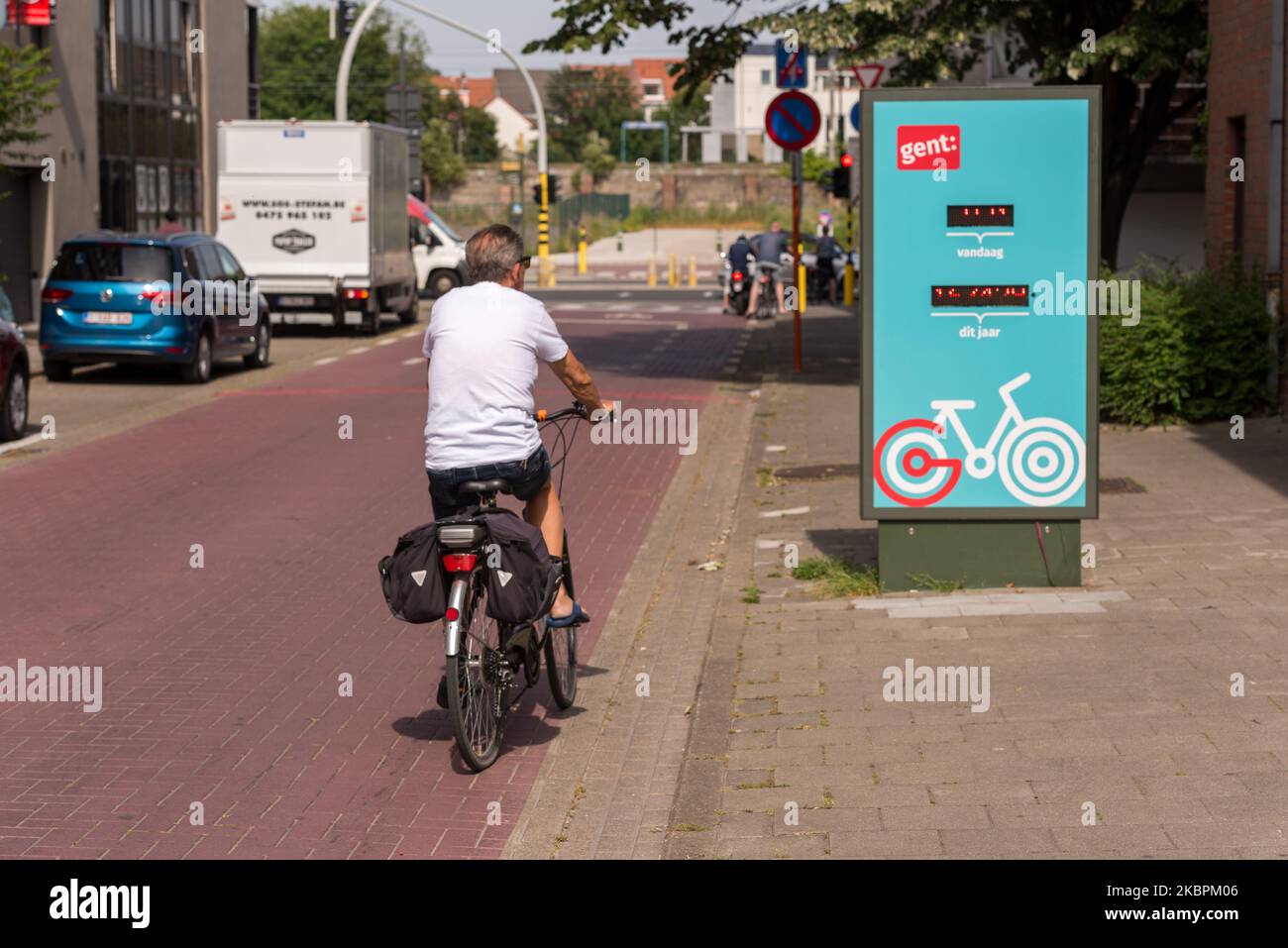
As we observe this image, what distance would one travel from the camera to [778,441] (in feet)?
54.2

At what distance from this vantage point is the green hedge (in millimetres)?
15961

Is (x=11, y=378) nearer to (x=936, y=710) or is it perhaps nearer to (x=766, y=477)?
(x=766, y=477)

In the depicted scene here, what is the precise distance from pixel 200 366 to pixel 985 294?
47.0ft

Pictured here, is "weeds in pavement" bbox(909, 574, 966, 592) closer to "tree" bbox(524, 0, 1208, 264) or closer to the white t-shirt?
the white t-shirt

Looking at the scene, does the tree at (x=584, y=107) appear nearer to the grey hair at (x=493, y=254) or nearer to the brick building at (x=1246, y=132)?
the brick building at (x=1246, y=132)

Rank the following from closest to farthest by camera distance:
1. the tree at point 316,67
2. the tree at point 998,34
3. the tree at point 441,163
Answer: the tree at point 998,34
the tree at point 441,163
the tree at point 316,67

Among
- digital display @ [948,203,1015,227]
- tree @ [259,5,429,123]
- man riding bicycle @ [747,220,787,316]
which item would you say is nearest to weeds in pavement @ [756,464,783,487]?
digital display @ [948,203,1015,227]

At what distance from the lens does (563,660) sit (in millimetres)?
7727

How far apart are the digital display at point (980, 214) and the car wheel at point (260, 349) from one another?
52.9 ft

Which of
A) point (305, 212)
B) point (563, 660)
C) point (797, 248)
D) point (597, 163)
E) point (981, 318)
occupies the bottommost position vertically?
point (563, 660)

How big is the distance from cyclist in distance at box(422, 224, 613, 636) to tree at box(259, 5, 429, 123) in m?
121

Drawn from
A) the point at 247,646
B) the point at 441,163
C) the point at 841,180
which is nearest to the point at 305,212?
the point at 841,180

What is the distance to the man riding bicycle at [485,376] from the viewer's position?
6930mm

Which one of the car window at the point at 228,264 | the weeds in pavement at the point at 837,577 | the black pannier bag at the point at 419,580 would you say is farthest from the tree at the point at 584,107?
the black pannier bag at the point at 419,580
